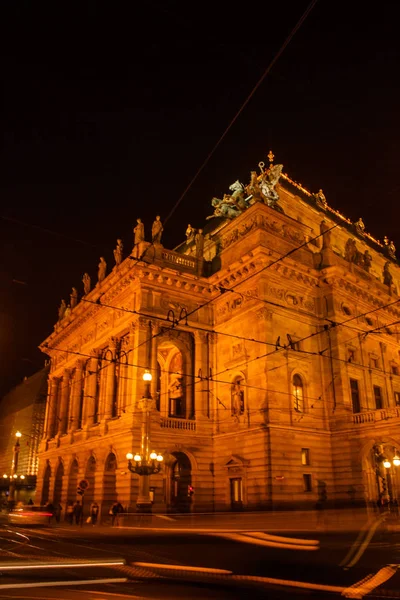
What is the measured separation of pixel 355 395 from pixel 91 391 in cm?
1992

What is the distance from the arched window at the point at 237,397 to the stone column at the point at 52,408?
2216 cm

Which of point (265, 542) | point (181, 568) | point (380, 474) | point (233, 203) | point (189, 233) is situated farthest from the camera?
point (189, 233)

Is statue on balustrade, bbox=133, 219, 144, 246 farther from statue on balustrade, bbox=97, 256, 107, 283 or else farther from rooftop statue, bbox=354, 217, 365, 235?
rooftop statue, bbox=354, 217, 365, 235

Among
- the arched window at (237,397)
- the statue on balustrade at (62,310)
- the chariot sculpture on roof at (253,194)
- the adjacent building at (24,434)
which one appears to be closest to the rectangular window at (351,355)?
the arched window at (237,397)

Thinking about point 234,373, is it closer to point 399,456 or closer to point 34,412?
point 399,456

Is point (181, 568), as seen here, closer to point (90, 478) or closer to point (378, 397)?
point (90, 478)

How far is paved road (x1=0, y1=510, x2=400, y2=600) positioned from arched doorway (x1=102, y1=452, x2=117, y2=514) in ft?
36.3

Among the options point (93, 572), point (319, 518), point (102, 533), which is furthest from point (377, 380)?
point (93, 572)

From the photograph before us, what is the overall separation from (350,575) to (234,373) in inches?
875

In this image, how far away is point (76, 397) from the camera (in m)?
43.5

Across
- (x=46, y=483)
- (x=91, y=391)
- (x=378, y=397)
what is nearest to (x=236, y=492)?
(x=378, y=397)

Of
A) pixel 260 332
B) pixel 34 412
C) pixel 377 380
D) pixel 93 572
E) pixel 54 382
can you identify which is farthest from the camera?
pixel 34 412

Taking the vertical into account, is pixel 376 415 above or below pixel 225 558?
above

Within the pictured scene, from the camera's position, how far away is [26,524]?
1260 inches
